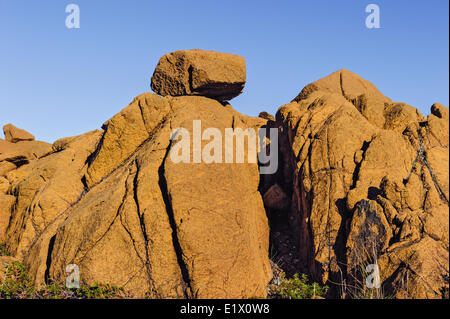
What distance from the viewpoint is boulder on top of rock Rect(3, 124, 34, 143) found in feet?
85.2

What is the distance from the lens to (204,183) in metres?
10.8

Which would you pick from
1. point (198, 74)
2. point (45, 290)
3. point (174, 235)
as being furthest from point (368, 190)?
point (45, 290)

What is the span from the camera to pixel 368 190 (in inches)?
416

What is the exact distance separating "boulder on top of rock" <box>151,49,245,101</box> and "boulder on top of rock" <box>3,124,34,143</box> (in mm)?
15235

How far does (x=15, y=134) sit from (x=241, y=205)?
2095cm

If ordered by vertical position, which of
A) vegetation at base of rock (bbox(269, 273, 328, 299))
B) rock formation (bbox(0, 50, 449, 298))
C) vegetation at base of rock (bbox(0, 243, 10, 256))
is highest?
rock formation (bbox(0, 50, 449, 298))

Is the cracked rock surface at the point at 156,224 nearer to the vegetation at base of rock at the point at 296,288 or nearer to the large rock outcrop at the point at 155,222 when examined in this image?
the large rock outcrop at the point at 155,222

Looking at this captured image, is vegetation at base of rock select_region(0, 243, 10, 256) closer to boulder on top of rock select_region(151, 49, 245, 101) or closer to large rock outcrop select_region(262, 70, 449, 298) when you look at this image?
boulder on top of rock select_region(151, 49, 245, 101)

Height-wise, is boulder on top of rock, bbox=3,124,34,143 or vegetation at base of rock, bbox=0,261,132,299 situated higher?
boulder on top of rock, bbox=3,124,34,143

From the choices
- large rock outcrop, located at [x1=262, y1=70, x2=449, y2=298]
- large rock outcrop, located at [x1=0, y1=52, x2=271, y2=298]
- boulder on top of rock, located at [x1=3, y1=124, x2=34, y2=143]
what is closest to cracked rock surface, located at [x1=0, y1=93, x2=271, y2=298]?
large rock outcrop, located at [x1=0, y1=52, x2=271, y2=298]

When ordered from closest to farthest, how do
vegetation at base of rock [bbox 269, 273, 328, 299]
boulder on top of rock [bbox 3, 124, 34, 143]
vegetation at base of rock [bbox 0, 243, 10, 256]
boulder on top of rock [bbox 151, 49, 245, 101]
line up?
1. vegetation at base of rock [bbox 269, 273, 328, 299]
2. vegetation at base of rock [bbox 0, 243, 10, 256]
3. boulder on top of rock [bbox 151, 49, 245, 101]
4. boulder on top of rock [bbox 3, 124, 34, 143]

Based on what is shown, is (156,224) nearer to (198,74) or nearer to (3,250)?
(198,74)

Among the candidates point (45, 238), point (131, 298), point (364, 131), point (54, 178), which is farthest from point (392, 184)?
point (54, 178)

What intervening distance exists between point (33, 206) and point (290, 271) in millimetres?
8886
